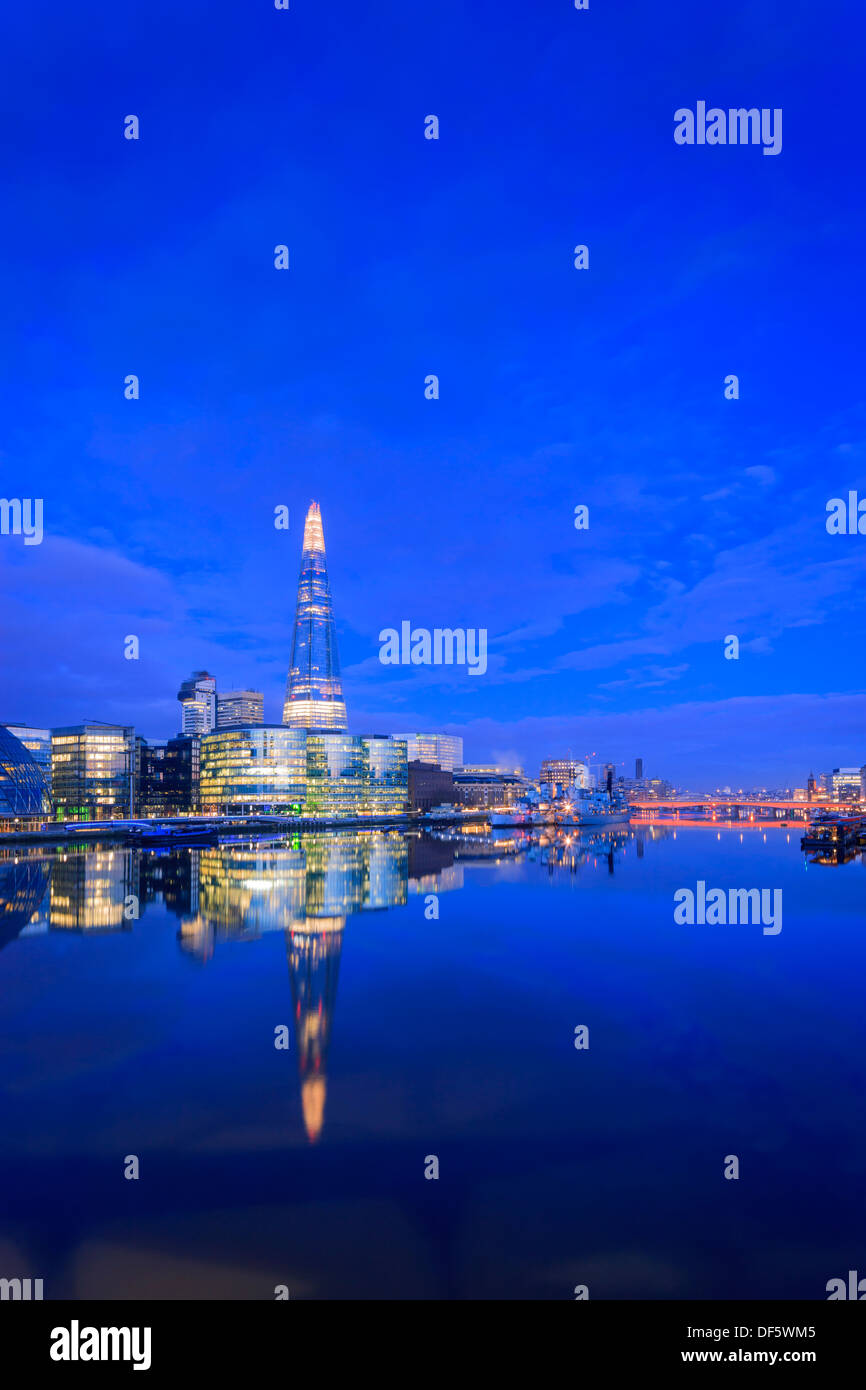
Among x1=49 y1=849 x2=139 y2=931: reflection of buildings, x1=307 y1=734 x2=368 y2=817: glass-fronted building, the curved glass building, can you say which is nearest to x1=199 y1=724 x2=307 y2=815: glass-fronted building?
x1=307 y1=734 x2=368 y2=817: glass-fronted building

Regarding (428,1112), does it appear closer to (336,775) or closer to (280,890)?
(280,890)

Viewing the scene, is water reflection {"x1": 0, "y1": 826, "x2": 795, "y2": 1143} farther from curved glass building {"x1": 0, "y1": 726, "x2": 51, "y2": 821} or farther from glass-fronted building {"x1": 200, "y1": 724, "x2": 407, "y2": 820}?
glass-fronted building {"x1": 200, "y1": 724, "x2": 407, "y2": 820}

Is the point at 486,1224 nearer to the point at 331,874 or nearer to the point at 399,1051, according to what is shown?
the point at 399,1051

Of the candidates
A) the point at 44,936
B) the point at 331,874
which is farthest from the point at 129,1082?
the point at 331,874

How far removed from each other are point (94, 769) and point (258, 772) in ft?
140

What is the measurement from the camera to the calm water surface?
36.1 feet

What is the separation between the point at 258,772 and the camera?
570ft

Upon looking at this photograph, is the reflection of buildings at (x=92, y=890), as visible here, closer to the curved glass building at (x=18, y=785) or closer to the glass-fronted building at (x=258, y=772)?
the curved glass building at (x=18, y=785)

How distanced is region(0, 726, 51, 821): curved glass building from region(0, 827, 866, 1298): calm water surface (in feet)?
267

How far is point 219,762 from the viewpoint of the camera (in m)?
178

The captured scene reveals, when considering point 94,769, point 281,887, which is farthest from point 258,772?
point 281,887
